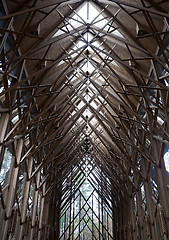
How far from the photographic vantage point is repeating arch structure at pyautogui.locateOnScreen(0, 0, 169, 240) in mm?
9922

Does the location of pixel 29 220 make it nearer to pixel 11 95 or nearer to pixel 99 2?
pixel 11 95

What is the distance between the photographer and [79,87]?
17.5 m

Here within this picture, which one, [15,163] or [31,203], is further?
[31,203]

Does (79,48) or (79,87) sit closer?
(79,48)

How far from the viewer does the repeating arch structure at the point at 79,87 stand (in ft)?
32.6

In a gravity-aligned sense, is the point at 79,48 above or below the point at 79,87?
below

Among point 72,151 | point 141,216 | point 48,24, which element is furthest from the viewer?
point 72,151

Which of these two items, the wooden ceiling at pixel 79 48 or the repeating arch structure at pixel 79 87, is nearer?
the wooden ceiling at pixel 79 48

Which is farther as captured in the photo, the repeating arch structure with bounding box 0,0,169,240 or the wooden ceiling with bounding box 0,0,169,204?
the repeating arch structure with bounding box 0,0,169,240

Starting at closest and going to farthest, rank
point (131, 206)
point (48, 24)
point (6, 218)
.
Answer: point (48, 24), point (6, 218), point (131, 206)

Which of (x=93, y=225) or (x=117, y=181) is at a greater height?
(x=117, y=181)

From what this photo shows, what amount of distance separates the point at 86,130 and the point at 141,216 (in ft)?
40.2

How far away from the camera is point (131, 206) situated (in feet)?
70.4

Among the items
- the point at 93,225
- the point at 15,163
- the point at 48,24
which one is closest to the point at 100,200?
the point at 93,225
